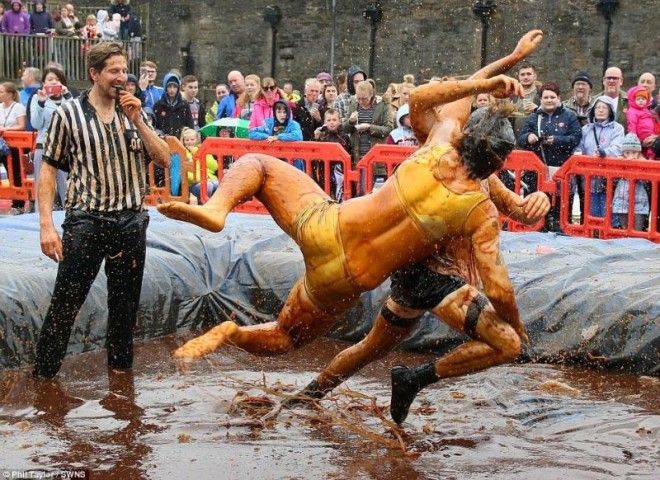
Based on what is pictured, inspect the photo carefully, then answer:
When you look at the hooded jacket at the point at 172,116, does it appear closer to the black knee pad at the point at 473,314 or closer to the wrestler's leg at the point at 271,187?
the wrestler's leg at the point at 271,187

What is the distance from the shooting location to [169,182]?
1226 centimetres

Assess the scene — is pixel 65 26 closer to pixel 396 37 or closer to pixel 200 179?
pixel 396 37

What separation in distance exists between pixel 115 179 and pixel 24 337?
4.01 ft

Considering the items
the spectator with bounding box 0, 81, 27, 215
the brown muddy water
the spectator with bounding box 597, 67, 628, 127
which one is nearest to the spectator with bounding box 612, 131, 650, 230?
the spectator with bounding box 597, 67, 628, 127

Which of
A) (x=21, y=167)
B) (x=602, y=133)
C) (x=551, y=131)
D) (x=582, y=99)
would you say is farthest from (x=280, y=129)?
(x=602, y=133)

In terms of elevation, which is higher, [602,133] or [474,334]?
[602,133]

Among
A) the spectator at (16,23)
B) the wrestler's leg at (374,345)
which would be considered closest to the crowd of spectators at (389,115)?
the wrestler's leg at (374,345)

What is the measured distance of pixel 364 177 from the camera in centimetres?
1104

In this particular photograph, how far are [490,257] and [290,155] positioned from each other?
243 inches

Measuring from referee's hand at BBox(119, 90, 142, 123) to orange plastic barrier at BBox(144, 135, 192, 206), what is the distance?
4955 mm

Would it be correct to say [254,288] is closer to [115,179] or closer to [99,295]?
[99,295]

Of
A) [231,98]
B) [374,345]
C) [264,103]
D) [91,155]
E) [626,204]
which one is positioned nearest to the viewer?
[374,345]

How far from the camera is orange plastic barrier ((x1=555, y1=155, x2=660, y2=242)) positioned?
9867 mm

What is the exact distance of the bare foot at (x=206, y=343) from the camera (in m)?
5.55
